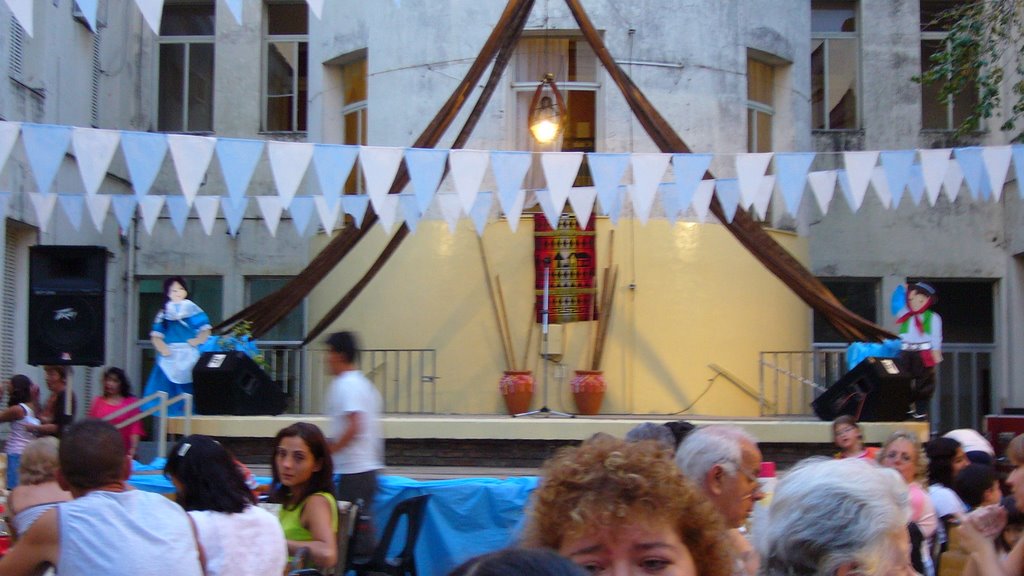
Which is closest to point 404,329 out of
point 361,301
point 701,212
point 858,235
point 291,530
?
point 361,301

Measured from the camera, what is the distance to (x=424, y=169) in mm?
9508

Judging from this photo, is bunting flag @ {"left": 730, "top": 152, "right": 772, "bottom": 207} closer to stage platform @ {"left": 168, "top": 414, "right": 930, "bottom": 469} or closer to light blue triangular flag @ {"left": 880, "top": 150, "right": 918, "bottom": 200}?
light blue triangular flag @ {"left": 880, "top": 150, "right": 918, "bottom": 200}

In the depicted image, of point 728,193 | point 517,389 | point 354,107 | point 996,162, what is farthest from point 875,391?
point 354,107

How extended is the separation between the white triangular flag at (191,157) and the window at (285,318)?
8.48 meters

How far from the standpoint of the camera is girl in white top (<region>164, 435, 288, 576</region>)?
396 cm

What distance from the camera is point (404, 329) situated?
14.6 metres

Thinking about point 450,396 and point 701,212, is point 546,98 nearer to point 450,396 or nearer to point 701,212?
point 701,212

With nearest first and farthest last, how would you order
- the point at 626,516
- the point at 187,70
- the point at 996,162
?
the point at 626,516
the point at 996,162
the point at 187,70

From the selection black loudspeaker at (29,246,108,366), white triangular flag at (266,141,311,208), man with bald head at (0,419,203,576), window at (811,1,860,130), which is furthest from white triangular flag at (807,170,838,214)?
man with bald head at (0,419,203,576)

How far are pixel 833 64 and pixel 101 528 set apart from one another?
1638cm

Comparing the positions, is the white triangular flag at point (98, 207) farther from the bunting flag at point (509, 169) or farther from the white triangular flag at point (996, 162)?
the white triangular flag at point (996, 162)

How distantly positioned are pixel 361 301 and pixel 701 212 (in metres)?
5.29

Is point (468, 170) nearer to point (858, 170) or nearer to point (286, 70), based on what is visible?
point (858, 170)

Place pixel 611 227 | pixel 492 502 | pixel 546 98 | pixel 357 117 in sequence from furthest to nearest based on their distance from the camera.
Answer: pixel 357 117 < pixel 611 227 < pixel 546 98 < pixel 492 502
